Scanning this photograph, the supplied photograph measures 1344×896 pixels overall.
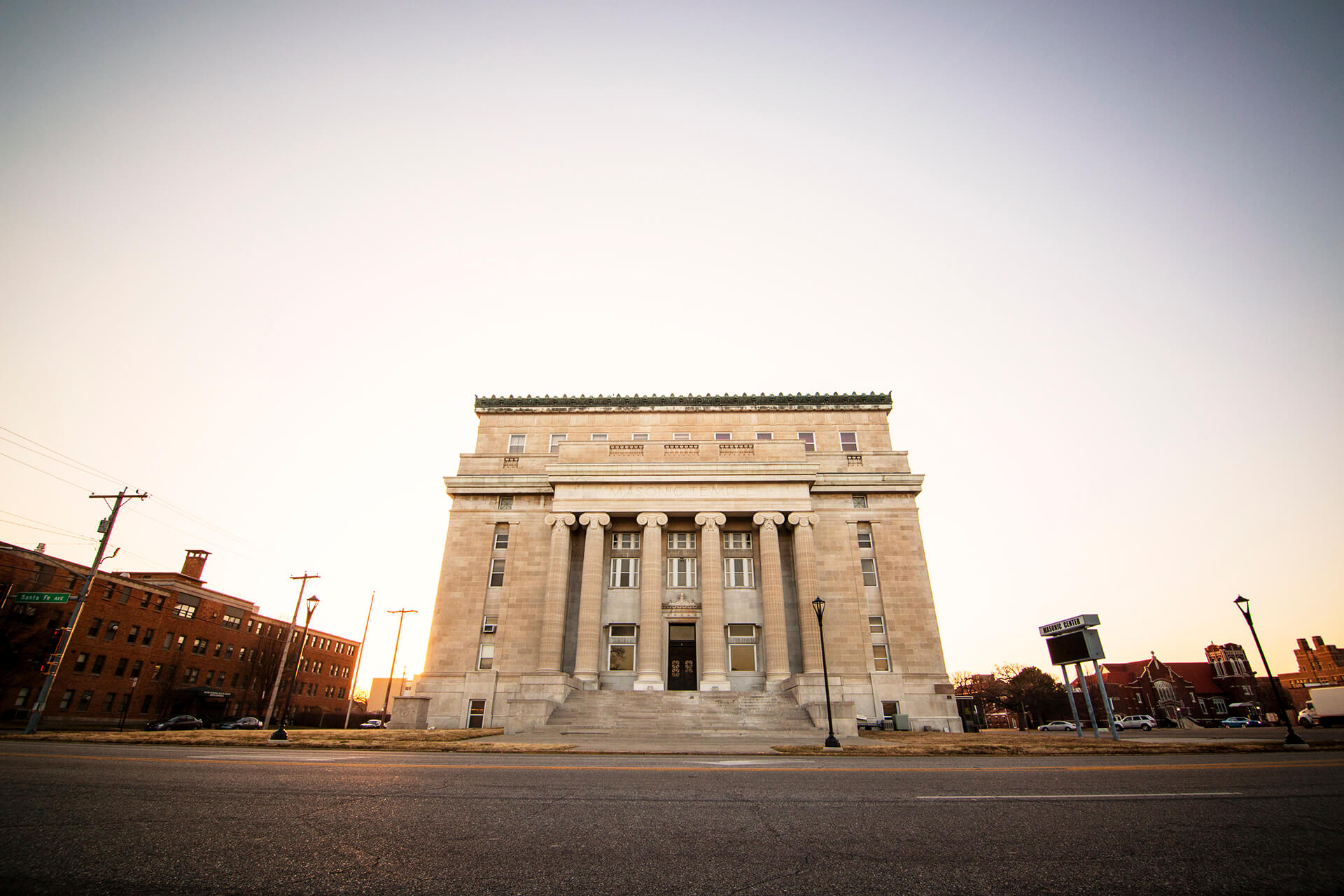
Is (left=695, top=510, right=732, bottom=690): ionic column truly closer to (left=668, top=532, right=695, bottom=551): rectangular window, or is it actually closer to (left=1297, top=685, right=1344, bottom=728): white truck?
(left=668, top=532, right=695, bottom=551): rectangular window

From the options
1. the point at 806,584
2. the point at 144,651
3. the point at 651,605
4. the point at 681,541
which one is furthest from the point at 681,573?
the point at 144,651

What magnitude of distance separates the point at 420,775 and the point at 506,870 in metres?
6.27

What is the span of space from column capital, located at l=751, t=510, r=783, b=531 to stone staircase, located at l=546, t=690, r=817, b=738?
32.5ft

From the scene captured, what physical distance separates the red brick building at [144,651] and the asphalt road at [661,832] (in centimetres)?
3272

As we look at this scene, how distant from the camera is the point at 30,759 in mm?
10758

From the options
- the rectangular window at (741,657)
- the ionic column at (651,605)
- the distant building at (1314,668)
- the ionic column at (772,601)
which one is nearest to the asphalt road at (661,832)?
the ionic column at (651,605)

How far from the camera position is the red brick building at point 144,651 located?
4616 cm

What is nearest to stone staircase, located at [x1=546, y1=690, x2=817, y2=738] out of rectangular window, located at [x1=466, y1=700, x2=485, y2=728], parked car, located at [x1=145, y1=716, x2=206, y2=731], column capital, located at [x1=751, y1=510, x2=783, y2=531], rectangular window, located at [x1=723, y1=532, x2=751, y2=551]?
rectangular window, located at [x1=466, y1=700, x2=485, y2=728]

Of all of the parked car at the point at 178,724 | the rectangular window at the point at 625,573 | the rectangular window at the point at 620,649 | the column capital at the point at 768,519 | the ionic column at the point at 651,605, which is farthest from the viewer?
the parked car at the point at 178,724

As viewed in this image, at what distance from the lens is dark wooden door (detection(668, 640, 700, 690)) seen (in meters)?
36.1

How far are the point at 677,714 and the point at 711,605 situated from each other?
795 centimetres

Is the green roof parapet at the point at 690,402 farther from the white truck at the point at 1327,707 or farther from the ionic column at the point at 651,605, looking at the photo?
the white truck at the point at 1327,707

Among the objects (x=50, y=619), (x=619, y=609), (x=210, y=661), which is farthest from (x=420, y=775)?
(x=210, y=661)

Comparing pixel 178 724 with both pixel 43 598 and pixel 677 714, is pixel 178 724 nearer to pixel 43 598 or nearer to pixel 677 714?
pixel 43 598
